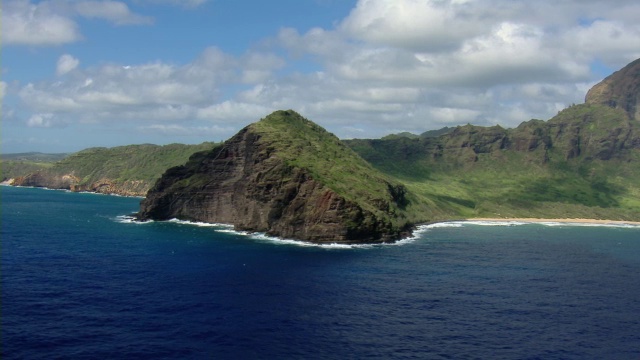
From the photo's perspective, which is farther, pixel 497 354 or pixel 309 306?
pixel 309 306

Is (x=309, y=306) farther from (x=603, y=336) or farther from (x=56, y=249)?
(x=56, y=249)

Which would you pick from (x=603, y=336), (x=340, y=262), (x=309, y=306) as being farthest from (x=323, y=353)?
(x=340, y=262)

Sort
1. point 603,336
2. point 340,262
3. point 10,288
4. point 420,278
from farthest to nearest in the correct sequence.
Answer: point 340,262 < point 420,278 < point 10,288 < point 603,336

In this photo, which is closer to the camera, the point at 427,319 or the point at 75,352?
the point at 75,352

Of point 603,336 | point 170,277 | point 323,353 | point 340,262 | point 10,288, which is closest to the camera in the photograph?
point 323,353

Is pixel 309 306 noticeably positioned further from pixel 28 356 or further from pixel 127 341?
pixel 28 356

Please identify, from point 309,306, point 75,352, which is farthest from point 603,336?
point 75,352
